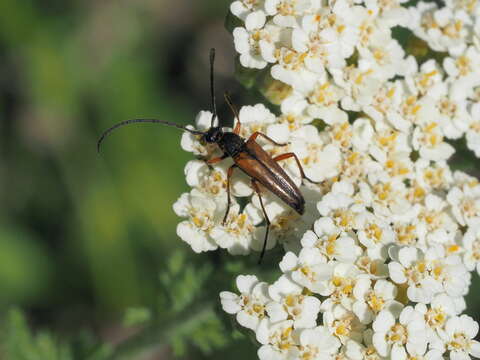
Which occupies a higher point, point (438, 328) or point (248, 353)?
point (438, 328)

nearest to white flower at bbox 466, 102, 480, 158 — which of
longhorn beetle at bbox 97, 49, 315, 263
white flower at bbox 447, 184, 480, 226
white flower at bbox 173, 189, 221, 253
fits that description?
white flower at bbox 447, 184, 480, 226

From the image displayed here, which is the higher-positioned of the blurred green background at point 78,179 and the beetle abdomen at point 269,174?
the beetle abdomen at point 269,174

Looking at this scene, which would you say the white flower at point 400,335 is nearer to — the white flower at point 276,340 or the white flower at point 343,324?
the white flower at point 343,324

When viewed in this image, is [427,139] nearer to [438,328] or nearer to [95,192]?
[438,328]

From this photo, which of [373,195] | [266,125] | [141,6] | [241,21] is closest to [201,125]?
[266,125]

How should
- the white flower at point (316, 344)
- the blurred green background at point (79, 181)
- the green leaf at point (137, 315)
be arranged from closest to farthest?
the white flower at point (316, 344)
the green leaf at point (137, 315)
the blurred green background at point (79, 181)

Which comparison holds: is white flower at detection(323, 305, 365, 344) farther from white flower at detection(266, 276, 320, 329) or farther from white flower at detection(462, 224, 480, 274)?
white flower at detection(462, 224, 480, 274)

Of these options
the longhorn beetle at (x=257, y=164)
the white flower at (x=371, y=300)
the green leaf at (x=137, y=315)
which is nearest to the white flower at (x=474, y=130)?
the longhorn beetle at (x=257, y=164)
